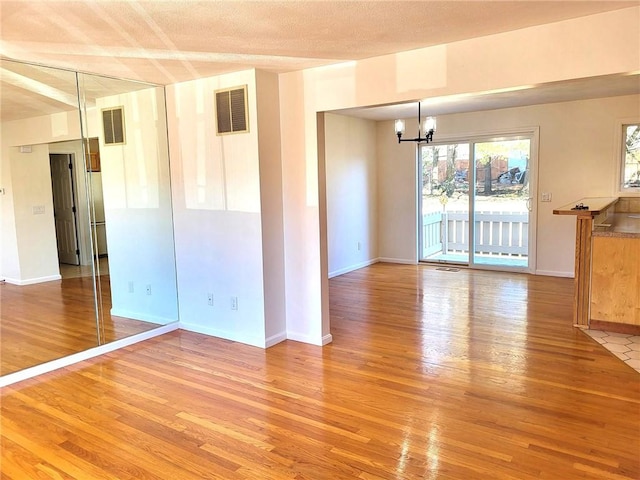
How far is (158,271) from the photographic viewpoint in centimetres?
452

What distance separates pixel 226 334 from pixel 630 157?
566cm

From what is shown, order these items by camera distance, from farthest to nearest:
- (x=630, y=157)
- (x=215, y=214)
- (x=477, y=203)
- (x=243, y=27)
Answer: (x=477, y=203) < (x=630, y=157) < (x=215, y=214) < (x=243, y=27)

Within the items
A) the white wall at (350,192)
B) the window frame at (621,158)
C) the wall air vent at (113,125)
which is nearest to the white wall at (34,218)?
the wall air vent at (113,125)

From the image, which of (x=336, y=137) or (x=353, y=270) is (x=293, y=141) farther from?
(x=353, y=270)

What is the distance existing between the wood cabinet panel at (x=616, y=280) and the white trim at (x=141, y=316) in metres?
4.07

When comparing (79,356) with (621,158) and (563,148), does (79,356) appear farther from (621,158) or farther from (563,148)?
(621,158)

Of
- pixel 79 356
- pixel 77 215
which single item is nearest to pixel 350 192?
pixel 77 215

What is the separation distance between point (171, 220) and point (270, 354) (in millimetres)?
1678

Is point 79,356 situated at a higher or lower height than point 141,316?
lower

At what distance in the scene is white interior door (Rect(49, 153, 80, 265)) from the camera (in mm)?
4008

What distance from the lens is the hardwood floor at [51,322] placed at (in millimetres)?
3695

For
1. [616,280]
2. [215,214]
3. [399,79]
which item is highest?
[399,79]

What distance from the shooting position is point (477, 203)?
731 centimetres

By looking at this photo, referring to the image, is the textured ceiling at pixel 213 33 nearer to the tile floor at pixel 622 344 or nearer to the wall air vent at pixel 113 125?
the wall air vent at pixel 113 125
